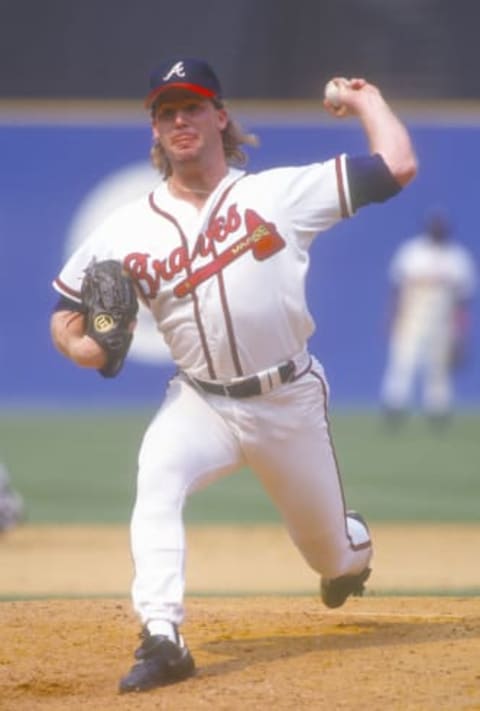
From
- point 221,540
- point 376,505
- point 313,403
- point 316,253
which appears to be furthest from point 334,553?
point 316,253

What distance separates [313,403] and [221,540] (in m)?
4.72

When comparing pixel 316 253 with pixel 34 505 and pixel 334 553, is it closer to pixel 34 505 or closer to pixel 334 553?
pixel 34 505

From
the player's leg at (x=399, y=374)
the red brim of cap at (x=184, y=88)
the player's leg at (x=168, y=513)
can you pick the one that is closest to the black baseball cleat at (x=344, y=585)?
the player's leg at (x=168, y=513)

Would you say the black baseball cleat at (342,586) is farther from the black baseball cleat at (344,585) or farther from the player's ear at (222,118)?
the player's ear at (222,118)

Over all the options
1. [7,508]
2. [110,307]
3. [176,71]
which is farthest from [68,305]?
[7,508]

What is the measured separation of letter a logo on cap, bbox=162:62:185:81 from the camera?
484 cm

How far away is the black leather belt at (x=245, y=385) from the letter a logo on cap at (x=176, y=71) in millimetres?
764

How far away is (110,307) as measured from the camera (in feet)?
15.5

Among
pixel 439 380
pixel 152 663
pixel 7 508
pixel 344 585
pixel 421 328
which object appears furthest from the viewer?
pixel 421 328

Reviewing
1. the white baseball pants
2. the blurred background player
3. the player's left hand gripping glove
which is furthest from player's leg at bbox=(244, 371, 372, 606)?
the blurred background player

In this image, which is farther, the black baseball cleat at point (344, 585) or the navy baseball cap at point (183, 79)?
the black baseball cleat at point (344, 585)

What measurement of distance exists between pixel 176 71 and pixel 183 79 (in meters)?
0.03

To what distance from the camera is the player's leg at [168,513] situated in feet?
15.2

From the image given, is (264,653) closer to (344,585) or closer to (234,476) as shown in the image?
(344,585)
